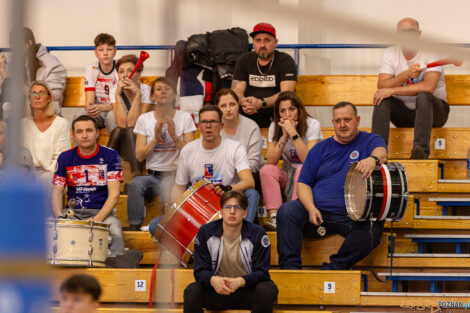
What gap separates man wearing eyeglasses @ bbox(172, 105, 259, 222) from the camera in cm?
433

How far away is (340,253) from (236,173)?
909 mm

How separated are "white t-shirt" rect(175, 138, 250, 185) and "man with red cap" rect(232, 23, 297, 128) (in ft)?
2.69

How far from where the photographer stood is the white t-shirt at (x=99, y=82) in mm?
5426

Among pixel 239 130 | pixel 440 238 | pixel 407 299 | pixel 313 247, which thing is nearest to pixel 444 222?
pixel 440 238

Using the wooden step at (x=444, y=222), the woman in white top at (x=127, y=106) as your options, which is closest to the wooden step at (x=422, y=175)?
the wooden step at (x=444, y=222)

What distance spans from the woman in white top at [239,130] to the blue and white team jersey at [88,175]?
876mm

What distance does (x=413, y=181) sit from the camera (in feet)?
15.7

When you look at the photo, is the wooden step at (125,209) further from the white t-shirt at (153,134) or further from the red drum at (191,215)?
the red drum at (191,215)

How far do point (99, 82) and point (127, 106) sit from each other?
1.92 ft

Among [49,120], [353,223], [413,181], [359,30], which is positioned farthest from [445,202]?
[359,30]

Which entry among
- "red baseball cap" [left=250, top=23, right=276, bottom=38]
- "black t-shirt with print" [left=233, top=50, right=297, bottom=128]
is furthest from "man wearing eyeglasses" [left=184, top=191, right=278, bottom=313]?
"red baseball cap" [left=250, top=23, right=276, bottom=38]

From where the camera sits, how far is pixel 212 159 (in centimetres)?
437

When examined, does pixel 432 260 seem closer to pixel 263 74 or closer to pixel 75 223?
pixel 263 74

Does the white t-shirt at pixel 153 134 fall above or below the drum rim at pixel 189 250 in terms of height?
above
